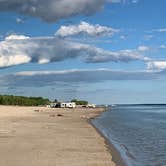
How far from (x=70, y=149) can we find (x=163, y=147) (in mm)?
8111

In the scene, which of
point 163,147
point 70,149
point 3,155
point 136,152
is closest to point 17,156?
point 3,155

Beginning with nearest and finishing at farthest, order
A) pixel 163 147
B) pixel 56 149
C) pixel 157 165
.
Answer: pixel 157 165
pixel 56 149
pixel 163 147

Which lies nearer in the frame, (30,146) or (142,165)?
(142,165)

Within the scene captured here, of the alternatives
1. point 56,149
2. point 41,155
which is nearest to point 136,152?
point 56,149

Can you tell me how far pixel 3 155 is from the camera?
2180 cm

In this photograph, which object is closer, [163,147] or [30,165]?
[30,165]

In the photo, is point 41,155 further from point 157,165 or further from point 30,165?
point 157,165

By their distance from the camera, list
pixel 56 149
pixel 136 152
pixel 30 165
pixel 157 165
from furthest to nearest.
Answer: pixel 136 152 < pixel 56 149 < pixel 157 165 < pixel 30 165

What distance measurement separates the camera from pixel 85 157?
72.7ft

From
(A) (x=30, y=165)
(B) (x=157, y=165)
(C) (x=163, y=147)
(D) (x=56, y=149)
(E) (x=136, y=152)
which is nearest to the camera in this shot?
(A) (x=30, y=165)

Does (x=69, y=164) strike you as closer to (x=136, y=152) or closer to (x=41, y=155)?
(x=41, y=155)

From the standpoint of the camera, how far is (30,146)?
87.2ft

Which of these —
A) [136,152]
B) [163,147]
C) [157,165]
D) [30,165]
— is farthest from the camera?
[163,147]

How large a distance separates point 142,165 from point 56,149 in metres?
5.87
